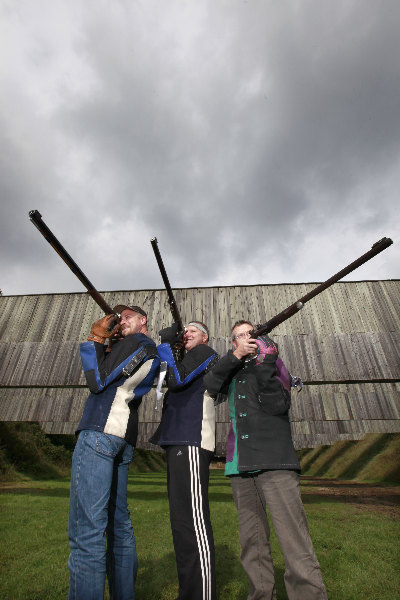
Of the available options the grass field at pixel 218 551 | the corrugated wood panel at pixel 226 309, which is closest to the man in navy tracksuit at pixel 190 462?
the grass field at pixel 218 551

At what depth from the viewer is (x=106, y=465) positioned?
2904mm

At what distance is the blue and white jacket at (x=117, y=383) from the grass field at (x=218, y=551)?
7.55 ft

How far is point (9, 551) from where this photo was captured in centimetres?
526

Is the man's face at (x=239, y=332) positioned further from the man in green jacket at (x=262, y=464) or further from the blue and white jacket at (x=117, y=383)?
the blue and white jacket at (x=117, y=383)

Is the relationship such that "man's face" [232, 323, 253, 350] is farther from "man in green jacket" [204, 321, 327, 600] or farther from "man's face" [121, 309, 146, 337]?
"man's face" [121, 309, 146, 337]

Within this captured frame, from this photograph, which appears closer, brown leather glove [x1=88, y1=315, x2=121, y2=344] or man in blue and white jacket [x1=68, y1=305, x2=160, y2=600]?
man in blue and white jacket [x1=68, y1=305, x2=160, y2=600]

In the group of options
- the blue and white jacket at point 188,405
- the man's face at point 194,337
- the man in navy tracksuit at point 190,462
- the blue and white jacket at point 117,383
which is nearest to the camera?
the man in navy tracksuit at point 190,462

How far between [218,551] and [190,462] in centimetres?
342

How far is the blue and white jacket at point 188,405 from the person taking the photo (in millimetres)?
3221

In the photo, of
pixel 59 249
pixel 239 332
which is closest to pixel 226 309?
pixel 239 332

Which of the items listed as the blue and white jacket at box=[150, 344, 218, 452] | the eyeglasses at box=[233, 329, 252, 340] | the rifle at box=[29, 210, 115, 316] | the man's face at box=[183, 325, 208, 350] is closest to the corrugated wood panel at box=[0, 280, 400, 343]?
the rifle at box=[29, 210, 115, 316]

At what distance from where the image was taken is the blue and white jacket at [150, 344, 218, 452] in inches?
127

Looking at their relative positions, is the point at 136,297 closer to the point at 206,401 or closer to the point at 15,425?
the point at 15,425

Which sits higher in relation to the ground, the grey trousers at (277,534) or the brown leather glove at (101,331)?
the brown leather glove at (101,331)
